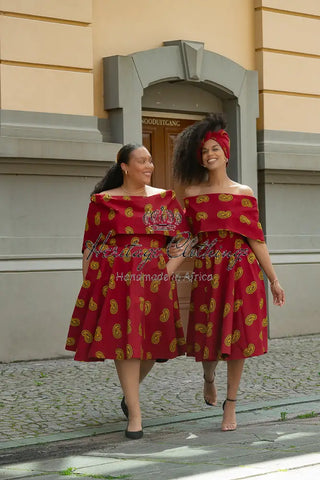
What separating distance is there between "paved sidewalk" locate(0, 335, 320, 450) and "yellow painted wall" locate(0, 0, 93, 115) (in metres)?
2.55

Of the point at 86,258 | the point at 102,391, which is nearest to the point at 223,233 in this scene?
the point at 86,258

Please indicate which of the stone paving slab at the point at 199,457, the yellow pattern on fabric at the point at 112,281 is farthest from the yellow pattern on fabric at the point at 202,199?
the stone paving slab at the point at 199,457

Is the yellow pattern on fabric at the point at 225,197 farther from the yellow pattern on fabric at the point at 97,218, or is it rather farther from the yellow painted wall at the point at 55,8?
the yellow painted wall at the point at 55,8

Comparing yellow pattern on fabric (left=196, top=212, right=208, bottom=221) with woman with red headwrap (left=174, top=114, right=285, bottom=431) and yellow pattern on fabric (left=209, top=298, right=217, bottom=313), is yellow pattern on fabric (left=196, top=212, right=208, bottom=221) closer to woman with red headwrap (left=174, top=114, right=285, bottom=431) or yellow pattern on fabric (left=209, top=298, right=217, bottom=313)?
woman with red headwrap (left=174, top=114, right=285, bottom=431)

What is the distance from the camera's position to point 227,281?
631 cm

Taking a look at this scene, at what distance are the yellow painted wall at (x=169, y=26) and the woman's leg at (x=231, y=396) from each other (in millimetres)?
4817

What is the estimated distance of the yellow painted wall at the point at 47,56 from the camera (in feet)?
31.8

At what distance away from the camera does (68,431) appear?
6.40 m

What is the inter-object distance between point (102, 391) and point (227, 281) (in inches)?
78.6

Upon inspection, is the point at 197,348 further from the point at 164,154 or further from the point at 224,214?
the point at 164,154

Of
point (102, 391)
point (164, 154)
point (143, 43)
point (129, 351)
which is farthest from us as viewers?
point (164, 154)

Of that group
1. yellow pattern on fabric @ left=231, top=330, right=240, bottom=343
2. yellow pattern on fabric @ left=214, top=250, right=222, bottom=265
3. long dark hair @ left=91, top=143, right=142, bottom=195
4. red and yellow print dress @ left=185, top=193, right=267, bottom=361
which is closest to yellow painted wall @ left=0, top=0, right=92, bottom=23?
long dark hair @ left=91, top=143, right=142, bottom=195

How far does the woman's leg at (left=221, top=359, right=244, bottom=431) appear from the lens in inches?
248

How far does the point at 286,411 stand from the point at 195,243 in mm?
1467
